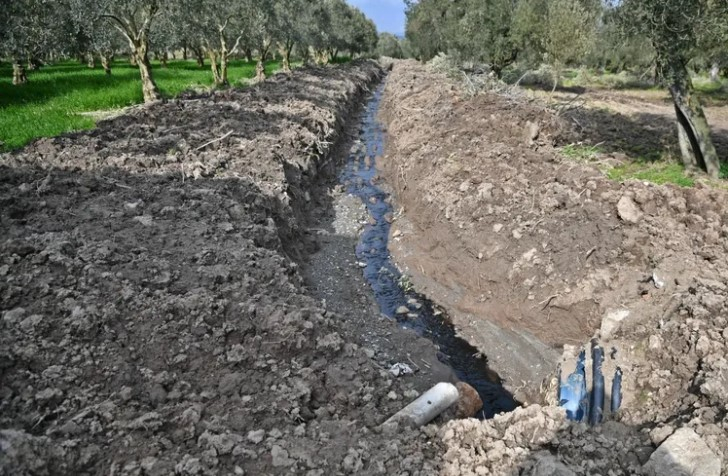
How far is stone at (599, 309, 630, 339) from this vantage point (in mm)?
7816

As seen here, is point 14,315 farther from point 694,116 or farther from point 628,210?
point 694,116

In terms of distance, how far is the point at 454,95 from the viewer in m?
22.1

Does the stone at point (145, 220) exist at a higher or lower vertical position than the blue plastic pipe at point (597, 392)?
higher

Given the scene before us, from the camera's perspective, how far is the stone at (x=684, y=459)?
4.36 m

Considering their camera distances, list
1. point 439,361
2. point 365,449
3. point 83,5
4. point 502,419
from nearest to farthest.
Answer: point 365,449
point 502,419
point 439,361
point 83,5

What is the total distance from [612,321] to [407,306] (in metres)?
4.36

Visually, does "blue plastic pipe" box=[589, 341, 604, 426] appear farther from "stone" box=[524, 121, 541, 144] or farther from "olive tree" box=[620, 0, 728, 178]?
"stone" box=[524, 121, 541, 144]

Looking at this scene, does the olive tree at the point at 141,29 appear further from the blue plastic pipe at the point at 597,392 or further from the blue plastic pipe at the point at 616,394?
the blue plastic pipe at the point at 616,394

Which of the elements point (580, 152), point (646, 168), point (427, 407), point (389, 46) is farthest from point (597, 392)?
point (389, 46)

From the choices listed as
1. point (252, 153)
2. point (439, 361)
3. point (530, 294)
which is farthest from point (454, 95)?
point (439, 361)

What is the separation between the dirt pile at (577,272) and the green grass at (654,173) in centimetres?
150

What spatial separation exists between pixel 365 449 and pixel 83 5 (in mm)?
20596

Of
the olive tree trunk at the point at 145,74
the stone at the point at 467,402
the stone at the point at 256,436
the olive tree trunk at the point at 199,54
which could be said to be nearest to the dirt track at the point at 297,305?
the stone at the point at 256,436

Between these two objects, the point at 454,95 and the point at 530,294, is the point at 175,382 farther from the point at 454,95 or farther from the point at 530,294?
the point at 454,95
